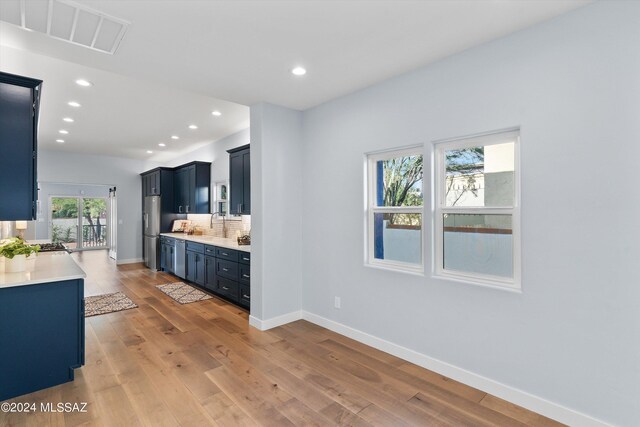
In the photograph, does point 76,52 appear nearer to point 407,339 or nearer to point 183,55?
point 183,55

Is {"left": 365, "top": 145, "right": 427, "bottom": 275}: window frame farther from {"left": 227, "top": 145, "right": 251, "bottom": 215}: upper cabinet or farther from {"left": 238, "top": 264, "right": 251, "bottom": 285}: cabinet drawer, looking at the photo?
{"left": 227, "top": 145, "right": 251, "bottom": 215}: upper cabinet

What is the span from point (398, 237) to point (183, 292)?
4.18 metres

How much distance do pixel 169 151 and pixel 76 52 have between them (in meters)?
5.73

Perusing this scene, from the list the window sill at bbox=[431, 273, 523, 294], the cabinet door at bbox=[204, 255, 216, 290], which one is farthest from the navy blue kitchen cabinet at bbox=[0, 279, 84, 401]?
the window sill at bbox=[431, 273, 523, 294]

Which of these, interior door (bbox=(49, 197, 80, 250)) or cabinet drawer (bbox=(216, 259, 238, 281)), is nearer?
cabinet drawer (bbox=(216, 259, 238, 281))

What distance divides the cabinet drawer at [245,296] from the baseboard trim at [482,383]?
148 cm

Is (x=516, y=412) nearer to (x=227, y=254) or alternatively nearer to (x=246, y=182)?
(x=227, y=254)

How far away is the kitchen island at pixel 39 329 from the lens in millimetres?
2451

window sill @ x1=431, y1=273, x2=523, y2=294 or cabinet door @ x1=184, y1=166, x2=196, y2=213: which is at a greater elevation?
cabinet door @ x1=184, y1=166, x2=196, y2=213

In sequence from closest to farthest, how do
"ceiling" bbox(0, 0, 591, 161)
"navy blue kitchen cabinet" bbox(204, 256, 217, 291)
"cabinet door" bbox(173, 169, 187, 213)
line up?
"ceiling" bbox(0, 0, 591, 161) → "navy blue kitchen cabinet" bbox(204, 256, 217, 291) → "cabinet door" bbox(173, 169, 187, 213)

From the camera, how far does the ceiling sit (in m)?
2.12

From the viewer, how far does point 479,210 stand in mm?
2676

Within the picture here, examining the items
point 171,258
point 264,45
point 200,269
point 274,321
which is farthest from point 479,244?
point 171,258

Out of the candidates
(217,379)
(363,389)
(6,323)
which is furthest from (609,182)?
(6,323)
